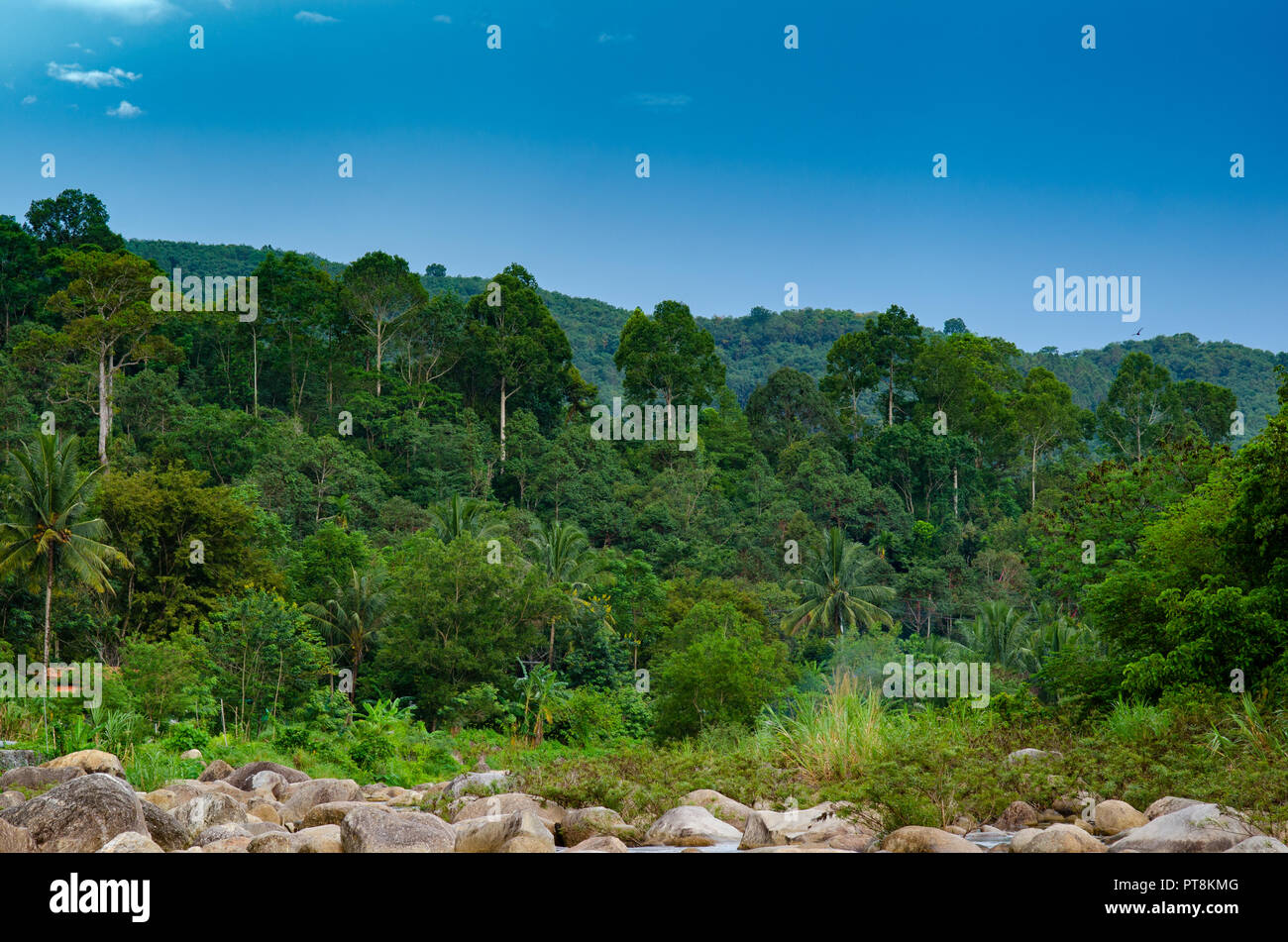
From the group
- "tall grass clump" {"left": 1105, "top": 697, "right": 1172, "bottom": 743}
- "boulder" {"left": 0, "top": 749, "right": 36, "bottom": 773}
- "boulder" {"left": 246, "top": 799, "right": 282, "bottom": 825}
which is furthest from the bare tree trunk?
"tall grass clump" {"left": 1105, "top": 697, "right": 1172, "bottom": 743}

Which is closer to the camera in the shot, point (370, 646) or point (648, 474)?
point (370, 646)

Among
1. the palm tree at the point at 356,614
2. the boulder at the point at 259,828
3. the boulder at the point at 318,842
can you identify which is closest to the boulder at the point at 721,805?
the boulder at the point at 318,842

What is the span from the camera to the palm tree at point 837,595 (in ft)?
164

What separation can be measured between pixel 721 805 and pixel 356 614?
31394 millimetres

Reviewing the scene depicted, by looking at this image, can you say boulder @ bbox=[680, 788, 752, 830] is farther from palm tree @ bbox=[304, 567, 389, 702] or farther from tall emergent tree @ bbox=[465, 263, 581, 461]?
tall emergent tree @ bbox=[465, 263, 581, 461]

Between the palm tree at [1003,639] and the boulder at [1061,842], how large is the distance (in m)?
37.8

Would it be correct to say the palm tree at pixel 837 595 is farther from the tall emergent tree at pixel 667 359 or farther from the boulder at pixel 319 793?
the boulder at pixel 319 793

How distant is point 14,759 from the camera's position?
45.2ft

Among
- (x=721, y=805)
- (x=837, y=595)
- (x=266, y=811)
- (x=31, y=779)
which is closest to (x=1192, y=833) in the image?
(x=721, y=805)

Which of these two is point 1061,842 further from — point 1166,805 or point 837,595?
point 837,595
